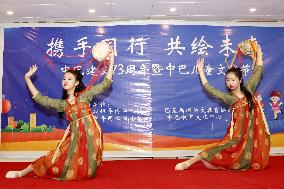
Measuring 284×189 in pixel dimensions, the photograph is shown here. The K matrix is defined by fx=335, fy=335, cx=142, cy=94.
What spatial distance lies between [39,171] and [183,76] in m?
2.41

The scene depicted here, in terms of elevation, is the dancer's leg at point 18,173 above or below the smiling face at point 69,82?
below

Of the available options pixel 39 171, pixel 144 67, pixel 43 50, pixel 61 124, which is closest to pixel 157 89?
pixel 144 67

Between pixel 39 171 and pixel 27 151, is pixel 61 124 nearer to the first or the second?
pixel 27 151

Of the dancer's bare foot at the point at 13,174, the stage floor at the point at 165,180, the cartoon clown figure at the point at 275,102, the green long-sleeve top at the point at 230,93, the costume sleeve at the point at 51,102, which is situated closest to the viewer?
the stage floor at the point at 165,180

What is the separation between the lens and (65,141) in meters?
2.94

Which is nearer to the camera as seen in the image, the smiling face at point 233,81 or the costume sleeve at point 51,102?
the costume sleeve at point 51,102

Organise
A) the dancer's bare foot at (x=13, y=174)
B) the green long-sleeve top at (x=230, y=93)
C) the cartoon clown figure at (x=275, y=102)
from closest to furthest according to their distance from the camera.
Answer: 1. the dancer's bare foot at (x=13, y=174)
2. the green long-sleeve top at (x=230, y=93)
3. the cartoon clown figure at (x=275, y=102)

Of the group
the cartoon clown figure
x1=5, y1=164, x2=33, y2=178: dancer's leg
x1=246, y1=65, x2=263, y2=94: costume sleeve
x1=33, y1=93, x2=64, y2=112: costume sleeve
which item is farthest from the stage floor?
the cartoon clown figure

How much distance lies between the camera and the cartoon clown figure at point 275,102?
4.56 m

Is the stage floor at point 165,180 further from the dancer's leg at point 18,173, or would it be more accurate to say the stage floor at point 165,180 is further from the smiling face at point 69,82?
the smiling face at point 69,82

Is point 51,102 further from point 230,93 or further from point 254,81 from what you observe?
point 254,81

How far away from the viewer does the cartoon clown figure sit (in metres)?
4.56

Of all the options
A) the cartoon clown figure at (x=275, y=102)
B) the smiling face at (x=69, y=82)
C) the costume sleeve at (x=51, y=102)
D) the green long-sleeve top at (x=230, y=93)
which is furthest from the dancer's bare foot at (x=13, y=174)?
the cartoon clown figure at (x=275, y=102)

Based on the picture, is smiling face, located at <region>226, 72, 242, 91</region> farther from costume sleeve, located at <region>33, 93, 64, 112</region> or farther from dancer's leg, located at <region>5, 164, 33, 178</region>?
dancer's leg, located at <region>5, 164, 33, 178</region>
